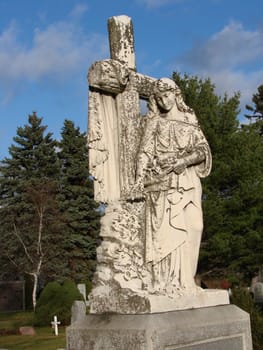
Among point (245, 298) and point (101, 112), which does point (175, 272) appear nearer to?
point (101, 112)

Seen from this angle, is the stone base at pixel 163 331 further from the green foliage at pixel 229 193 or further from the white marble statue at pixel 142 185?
the green foliage at pixel 229 193

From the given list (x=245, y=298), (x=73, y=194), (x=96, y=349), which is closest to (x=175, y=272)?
(x=96, y=349)

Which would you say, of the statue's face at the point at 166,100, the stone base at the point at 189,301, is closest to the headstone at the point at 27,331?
the stone base at the point at 189,301

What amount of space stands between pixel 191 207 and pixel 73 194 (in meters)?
35.1

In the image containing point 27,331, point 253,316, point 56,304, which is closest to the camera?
point 253,316

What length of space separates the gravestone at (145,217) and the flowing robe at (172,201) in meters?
0.01

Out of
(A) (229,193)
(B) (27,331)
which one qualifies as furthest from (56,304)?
(A) (229,193)

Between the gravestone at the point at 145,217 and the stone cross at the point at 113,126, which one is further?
the stone cross at the point at 113,126

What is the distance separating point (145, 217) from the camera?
20.6 ft

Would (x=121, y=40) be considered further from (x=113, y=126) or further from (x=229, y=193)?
(x=229, y=193)

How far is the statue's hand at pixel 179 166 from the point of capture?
6359 mm

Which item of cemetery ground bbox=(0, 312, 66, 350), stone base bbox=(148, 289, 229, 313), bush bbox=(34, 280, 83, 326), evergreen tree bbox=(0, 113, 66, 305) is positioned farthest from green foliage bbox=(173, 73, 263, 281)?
stone base bbox=(148, 289, 229, 313)

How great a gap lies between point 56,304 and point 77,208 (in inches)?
577

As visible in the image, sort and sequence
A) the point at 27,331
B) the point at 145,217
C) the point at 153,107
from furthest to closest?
the point at 27,331, the point at 153,107, the point at 145,217
